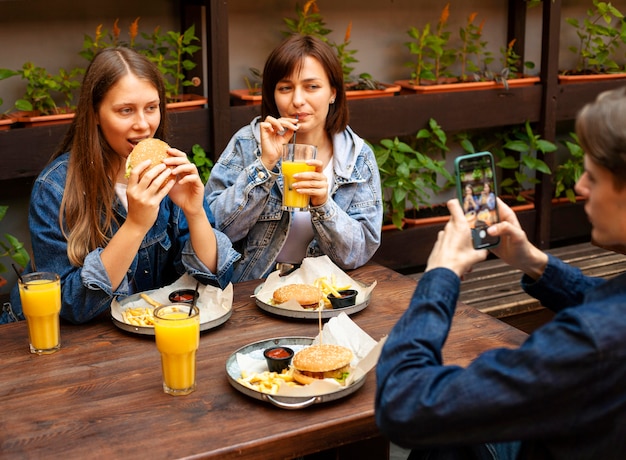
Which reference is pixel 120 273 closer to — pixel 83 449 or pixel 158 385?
pixel 158 385

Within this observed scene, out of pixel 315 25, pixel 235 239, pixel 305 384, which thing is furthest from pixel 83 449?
pixel 315 25

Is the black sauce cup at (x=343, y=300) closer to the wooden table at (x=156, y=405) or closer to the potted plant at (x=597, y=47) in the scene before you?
the wooden table at (x=156, y=405)

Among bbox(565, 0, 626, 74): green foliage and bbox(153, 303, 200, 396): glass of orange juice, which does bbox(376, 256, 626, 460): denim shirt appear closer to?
bbox(153, 303, 200, 396): glass of orange juice

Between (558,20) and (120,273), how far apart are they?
122 inches

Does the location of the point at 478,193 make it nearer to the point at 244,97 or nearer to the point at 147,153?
the point at 147,153

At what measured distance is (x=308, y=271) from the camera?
233 cm

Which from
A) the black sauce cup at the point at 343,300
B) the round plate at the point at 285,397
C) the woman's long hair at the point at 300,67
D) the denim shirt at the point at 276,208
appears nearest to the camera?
the round plate at the point at 285,397

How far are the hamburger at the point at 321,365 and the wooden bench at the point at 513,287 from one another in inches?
70.4

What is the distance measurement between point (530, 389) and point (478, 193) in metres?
0.44

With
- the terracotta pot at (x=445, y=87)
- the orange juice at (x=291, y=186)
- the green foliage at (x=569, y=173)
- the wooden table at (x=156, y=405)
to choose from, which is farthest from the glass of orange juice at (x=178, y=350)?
the green foliage at (x=569, y=173)

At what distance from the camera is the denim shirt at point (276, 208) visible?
8.18ft

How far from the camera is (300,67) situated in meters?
2.71

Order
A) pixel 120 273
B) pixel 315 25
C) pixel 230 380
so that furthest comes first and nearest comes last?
pixel 315 25
pixel 120 273
pixel 230 380

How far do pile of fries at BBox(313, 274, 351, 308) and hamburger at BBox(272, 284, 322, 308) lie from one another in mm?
31
